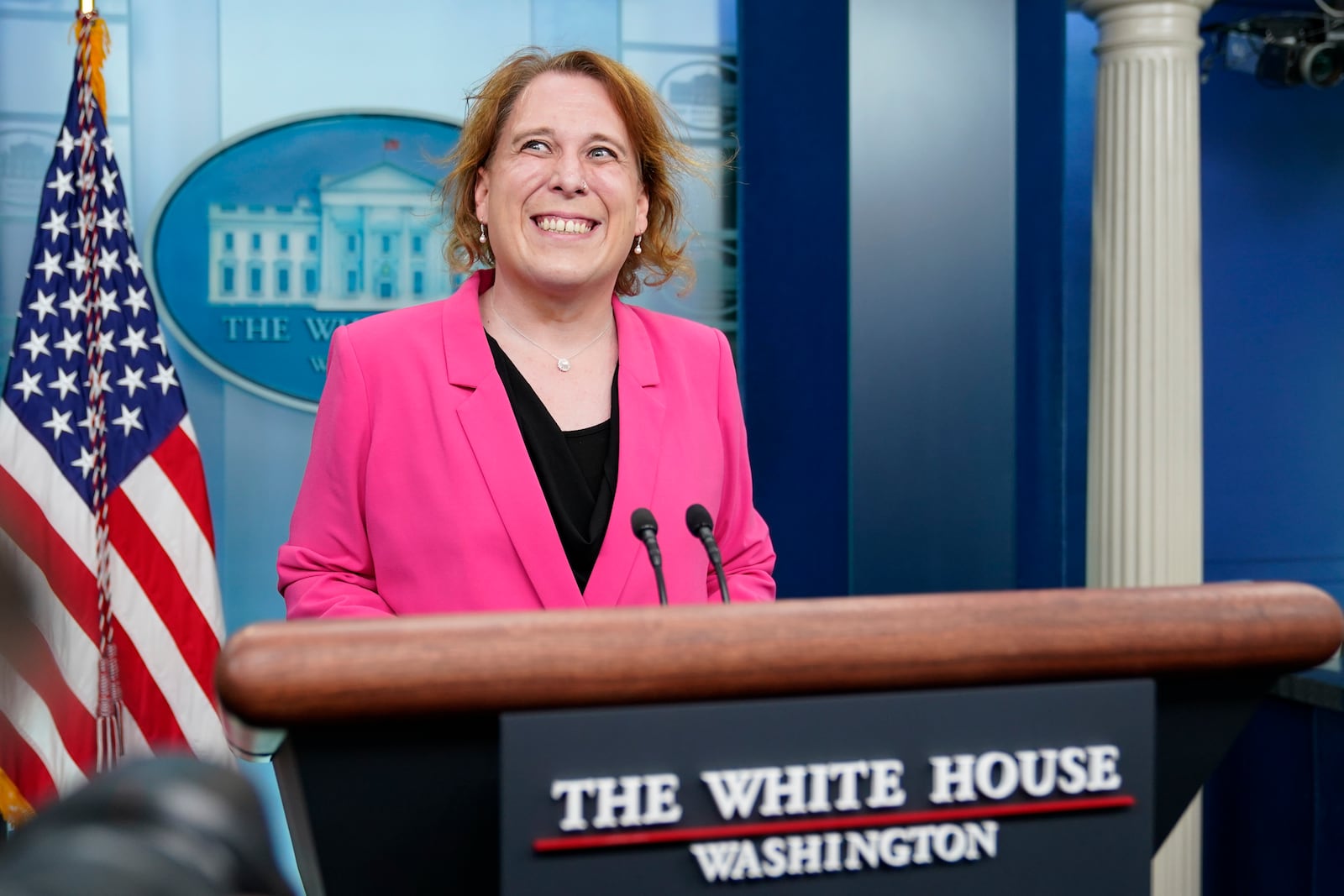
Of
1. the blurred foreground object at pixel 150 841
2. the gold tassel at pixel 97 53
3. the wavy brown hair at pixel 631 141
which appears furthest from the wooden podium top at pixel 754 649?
the gold tassel at pixel 97 53

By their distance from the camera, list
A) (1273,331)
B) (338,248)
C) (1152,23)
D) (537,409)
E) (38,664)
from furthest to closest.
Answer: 1. (1273,331)
2. (338,248)
3. (1152,23)
4. (537,409)
5. (38,664)

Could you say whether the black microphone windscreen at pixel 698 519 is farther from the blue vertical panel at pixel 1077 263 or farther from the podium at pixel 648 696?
the blue vertical panel at pixel 1077 263

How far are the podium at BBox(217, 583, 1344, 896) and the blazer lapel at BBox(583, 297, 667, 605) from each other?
2.08 ft

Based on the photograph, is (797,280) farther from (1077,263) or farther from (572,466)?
(572,466)

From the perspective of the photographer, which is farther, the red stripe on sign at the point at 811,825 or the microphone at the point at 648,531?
the microphone at the point at 648,531

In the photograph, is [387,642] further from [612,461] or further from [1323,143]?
[1323,143]

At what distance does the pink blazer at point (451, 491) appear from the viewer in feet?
4.46

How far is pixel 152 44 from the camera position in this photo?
3.11 metres

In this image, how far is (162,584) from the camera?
2844 millimetres

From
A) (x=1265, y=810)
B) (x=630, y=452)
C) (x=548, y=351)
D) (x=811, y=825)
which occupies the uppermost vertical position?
(x=548, y=351)

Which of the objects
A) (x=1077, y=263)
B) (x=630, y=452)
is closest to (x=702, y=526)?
(x=630, y=452)

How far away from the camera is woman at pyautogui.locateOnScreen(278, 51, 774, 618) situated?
54.0 inches

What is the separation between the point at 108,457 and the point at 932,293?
6.80ft

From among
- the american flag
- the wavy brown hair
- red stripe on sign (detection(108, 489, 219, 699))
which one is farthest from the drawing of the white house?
the wavy brown hair
